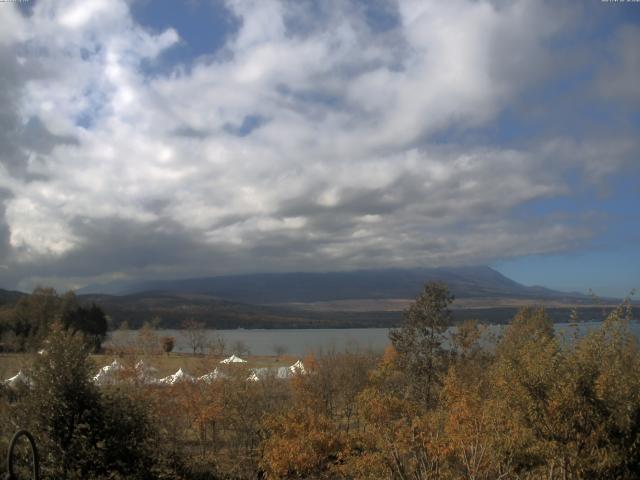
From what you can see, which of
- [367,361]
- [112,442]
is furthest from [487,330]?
[112,442]

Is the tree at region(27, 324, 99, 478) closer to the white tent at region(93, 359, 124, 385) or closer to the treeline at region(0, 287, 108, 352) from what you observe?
the white tent at region(93, 359, 124, 385)

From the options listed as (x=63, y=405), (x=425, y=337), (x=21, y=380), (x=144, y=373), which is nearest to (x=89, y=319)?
(x=144, y=373)

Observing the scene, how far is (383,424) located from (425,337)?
15137 millimetres

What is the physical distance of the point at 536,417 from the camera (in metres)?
12.7

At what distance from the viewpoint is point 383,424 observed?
62.7ft

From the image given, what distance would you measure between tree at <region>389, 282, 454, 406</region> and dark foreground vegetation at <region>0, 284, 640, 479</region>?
17.0 ft

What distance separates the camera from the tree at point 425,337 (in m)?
32.8

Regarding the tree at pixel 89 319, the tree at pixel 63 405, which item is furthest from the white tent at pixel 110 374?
the tree at pixel 89 319

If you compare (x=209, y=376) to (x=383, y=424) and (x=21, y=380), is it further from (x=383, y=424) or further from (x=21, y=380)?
(x=383, y=424)

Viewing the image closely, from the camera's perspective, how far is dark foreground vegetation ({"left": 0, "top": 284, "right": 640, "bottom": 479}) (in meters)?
12.7

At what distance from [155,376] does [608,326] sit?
2772 centimetres

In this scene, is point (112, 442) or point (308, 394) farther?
point (308, 394)

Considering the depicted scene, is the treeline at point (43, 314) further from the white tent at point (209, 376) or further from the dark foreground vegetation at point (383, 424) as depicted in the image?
the dark foreground vegetation at point (383, 424)

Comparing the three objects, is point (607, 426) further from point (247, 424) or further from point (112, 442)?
point (247, 424)
